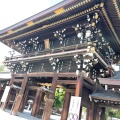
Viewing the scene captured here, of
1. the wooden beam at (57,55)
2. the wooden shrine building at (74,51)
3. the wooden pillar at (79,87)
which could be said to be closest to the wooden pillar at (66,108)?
the wooden shrine building at (74,51)

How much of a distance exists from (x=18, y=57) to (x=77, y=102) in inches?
271

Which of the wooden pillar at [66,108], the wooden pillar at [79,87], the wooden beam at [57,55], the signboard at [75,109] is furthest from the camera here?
the wooden pillar at [66,108]

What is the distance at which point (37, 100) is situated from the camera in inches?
467

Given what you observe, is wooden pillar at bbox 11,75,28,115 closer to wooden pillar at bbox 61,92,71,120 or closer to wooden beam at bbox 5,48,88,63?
wooden beam at bbox 5,48,88,63

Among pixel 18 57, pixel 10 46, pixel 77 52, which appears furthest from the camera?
pixel 10 46

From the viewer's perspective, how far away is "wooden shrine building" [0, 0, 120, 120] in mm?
7348

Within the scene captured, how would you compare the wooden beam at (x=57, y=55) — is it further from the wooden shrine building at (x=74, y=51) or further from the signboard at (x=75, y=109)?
the signboard at (x=75, y=109)

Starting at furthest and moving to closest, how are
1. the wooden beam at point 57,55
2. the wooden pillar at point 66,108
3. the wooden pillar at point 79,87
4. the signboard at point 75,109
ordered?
the wooden pillar at point 66,108, the wooden beam at point 57,55, the wooden pillar at point 79,87, the signboard at point 75,109

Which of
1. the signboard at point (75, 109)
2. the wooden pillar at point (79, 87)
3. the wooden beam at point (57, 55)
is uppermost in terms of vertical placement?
the wooden beam at point (57, 55)

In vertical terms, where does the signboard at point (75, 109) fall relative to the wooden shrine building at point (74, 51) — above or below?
below

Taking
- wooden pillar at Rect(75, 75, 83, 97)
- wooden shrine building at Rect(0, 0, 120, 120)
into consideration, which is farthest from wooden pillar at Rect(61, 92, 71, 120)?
wooden pillar at Rect(75, 75, 83, 97)

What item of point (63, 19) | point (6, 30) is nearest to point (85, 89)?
point (63, 19)

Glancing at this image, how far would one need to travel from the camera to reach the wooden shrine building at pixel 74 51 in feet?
24.1

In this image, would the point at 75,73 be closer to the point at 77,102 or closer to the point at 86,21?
the point at 77,102
